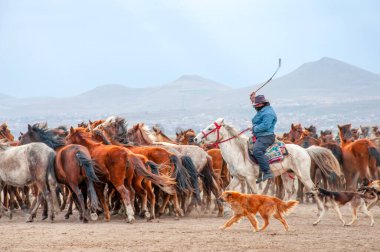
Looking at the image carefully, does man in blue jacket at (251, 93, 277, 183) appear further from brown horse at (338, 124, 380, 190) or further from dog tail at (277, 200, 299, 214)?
brown horse at (338, 124, 380, 190)

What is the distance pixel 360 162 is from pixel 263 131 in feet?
13.3

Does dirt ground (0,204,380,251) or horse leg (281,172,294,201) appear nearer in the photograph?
dirt ground (0,204,380,251)

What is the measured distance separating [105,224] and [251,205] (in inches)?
101

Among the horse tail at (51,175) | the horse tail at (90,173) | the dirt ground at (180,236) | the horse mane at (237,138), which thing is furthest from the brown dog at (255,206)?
the horse tail at (51,175)

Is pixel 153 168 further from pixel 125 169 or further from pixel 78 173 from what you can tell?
pixel 78 173

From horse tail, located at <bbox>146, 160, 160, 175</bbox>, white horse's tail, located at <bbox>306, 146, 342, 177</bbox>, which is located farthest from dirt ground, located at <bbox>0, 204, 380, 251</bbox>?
white horse's tail, located at <bbox>306, 146, 342, 177</bbox>

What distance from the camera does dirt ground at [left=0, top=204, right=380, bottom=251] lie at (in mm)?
9945

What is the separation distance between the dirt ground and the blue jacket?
1648mm

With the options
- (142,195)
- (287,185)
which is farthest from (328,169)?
(142,195)

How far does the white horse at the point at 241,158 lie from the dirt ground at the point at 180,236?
1.10 m

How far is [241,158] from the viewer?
14211mm

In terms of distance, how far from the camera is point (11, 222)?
43.3 feet

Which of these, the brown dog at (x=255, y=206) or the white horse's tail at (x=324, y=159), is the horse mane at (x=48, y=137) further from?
the white horse's tail at (x=324, y=159)

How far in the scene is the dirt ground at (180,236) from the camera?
9945 millimetres
